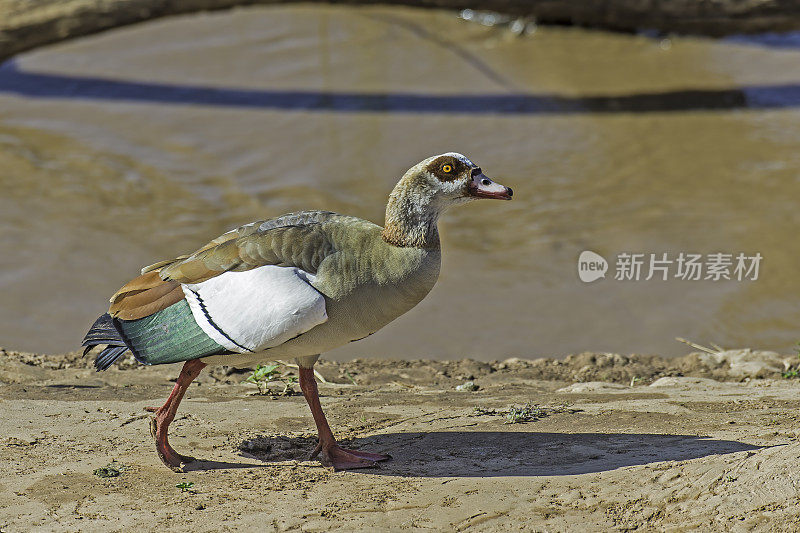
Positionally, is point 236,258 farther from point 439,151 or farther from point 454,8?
point 454,8

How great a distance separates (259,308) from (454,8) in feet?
23.6

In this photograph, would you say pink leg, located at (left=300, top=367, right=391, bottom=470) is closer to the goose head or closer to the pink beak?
the goose head

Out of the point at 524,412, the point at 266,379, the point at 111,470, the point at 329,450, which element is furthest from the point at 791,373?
the point at 111,470

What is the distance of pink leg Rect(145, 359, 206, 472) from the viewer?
14.6 ft

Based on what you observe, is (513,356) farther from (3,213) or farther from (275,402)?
(3,213)

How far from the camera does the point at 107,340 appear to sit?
447 centimetres

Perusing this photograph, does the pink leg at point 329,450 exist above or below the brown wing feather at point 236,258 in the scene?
below

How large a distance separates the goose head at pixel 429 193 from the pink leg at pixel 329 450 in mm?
802

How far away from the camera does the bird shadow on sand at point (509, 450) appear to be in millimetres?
4293

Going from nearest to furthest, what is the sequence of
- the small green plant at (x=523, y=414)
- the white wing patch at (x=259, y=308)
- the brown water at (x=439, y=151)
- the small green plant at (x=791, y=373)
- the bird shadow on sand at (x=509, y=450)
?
the white wing patch at (x=259, y=308) → the bird shadow on sand at (x=509, y=450) → the small green plant at (x=523, y=414) → the small green plant at (x=791, y=373) → the brown water at (x=439, y=151)

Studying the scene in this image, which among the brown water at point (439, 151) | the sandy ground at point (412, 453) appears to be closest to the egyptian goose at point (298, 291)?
the sandy ground at point (412, 453)

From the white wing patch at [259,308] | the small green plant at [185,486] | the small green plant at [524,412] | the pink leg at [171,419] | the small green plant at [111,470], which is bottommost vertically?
the small green plant at [524,412]

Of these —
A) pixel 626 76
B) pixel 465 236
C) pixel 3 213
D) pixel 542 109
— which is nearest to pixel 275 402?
pixel 465 236

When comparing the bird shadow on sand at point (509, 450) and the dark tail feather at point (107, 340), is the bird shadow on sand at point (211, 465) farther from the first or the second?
the dark tail feather at point (107, 340)
